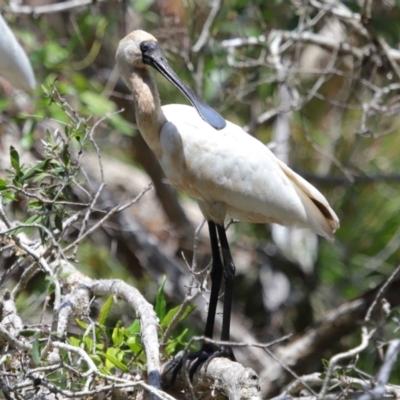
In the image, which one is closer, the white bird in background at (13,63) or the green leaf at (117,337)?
the green leaf at (117,337)

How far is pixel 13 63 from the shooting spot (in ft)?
14.4

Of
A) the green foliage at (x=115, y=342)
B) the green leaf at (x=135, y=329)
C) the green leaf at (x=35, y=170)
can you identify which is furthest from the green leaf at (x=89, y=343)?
the green leaf at (x=35, y=170)

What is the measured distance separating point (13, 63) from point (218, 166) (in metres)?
1.19

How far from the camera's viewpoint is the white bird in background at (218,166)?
393 centimetres

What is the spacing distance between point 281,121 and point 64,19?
2006 mm

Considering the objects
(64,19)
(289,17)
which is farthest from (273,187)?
(64,19)

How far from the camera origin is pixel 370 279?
6.92m

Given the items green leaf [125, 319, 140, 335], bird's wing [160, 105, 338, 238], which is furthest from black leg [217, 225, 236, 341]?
green leaf [125, 319, 140, 335]

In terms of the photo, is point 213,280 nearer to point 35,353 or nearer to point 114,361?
point 114,361

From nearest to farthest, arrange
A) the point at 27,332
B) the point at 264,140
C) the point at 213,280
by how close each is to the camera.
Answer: the point at 27,332
the point at 213,280
the point at 264,140

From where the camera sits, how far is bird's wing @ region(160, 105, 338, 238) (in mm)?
3920

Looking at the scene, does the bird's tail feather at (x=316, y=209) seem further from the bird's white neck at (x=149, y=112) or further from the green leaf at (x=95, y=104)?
the green leaf at (x=95, y=104)

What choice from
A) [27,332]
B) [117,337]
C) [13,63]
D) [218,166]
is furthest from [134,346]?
[13,63]

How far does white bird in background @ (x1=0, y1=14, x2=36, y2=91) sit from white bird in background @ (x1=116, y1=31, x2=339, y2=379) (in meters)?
0.63
